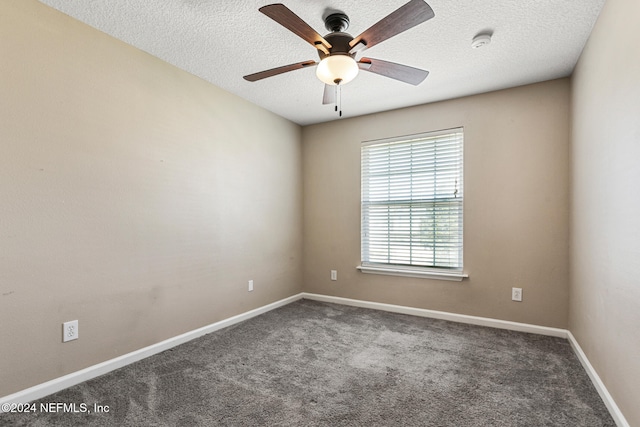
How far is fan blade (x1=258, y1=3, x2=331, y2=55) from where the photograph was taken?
1.50m

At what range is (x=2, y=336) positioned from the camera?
1.75 meters

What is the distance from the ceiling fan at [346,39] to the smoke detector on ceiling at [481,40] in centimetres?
54

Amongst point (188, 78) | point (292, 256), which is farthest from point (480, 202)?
point (188, 78)

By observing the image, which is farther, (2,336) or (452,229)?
(452,229)

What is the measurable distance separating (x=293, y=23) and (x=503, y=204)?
259cm

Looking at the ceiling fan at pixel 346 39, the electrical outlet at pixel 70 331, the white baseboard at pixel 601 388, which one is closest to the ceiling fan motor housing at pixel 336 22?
the ceiling fan at pixel 346 39

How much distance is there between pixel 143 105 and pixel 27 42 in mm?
716

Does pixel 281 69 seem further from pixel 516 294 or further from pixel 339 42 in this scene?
pixel 516 294

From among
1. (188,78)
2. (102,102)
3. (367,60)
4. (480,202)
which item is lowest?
(480,202)

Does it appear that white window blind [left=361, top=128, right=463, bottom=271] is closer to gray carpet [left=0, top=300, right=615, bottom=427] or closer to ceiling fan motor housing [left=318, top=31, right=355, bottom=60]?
gray carpet [left=0, top=300, right=615, bottom=427]

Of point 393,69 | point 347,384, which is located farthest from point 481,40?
point 347,384

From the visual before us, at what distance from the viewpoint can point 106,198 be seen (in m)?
2.21

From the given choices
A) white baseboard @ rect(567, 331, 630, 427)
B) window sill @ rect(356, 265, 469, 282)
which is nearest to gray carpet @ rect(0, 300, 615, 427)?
white baseboard @ rect(567, 331, 630, 427)

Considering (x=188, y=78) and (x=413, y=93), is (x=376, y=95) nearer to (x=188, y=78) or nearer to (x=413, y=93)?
(x=413, y=93)
